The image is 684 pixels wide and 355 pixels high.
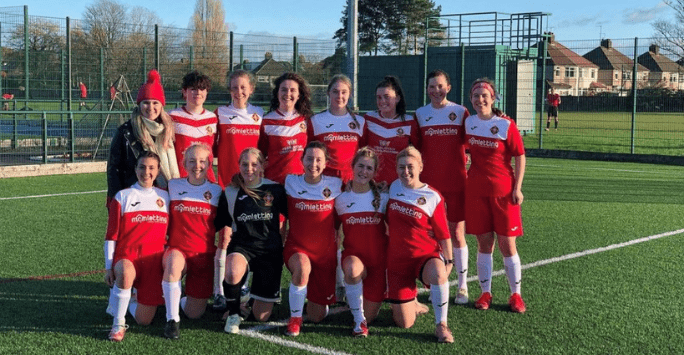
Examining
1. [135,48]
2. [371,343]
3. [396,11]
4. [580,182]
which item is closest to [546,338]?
[371,343]

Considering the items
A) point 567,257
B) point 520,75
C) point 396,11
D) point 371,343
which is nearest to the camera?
point 371,343

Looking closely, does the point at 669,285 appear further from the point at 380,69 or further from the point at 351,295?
the point at 380,69

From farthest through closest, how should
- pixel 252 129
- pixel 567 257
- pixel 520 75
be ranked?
pixel 520 75 < pixel 567 257 < pixel 252 129

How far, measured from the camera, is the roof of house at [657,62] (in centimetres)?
1922

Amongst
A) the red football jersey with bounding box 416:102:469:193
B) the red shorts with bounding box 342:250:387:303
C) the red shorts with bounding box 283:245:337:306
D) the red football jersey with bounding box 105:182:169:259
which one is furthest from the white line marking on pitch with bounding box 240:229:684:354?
the red football jersey with bounding box 416:102:469:193

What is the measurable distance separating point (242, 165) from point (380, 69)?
22.4 m

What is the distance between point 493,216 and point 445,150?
0.66 meters

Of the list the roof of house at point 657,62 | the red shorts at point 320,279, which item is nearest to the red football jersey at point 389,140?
the red shorts at point 320,279

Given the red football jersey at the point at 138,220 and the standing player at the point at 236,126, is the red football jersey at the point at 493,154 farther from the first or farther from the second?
the red football jersey at the point at 138,220

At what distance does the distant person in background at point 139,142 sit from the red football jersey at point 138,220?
0.89ft

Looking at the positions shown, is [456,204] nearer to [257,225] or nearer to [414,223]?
[414,223]

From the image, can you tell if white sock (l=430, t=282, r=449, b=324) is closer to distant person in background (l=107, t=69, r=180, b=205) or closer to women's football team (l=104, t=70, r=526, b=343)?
women's football team (l=104, t=70, r=526, b=343)

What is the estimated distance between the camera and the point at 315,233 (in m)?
5.29

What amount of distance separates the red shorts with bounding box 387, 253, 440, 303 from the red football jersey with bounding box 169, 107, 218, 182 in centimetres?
167
